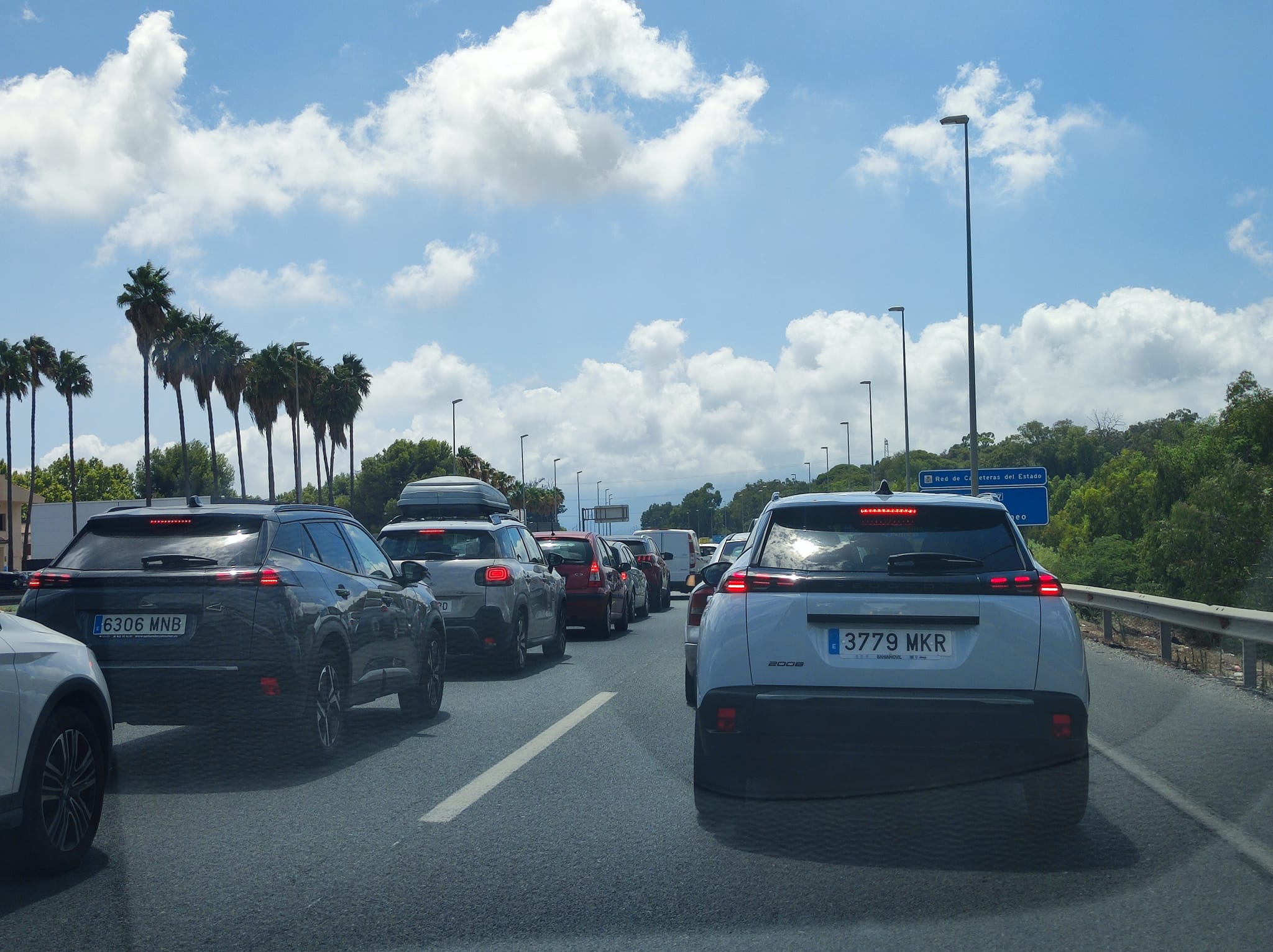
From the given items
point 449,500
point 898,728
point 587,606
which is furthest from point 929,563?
point 449,500

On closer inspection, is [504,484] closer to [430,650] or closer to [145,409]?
[145,409]

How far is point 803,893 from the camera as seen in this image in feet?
16.7

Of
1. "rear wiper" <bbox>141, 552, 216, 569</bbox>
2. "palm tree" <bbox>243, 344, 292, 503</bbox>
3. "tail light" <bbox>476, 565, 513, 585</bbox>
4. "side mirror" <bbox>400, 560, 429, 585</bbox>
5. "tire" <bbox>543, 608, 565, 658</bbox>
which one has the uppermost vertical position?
"palm tree" <bbox>243, 344, 292, 503</bbox>

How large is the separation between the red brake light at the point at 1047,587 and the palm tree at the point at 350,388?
72041 mm

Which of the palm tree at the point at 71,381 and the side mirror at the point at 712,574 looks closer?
the side mirror at the point at 712,574

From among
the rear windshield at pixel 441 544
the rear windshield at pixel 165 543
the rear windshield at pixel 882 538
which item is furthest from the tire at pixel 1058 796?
the rear windshield at pixel 441 544

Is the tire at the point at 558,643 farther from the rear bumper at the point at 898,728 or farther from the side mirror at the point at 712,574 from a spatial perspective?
the rear bumper at the point at 898,728

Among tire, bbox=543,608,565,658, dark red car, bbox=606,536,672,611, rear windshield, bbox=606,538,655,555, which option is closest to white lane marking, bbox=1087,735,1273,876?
tire, bbox=543,608,565,658

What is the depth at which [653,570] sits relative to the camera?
94.6 ft

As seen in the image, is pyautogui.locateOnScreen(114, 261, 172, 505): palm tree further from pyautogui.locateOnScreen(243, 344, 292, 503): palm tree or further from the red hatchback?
the red hatchback

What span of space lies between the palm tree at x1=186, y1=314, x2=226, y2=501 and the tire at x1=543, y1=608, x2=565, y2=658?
50.3 metres

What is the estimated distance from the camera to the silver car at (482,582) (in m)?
13.5

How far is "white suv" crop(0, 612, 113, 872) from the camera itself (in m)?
5.15

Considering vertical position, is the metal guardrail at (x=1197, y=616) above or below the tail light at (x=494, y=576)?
below
